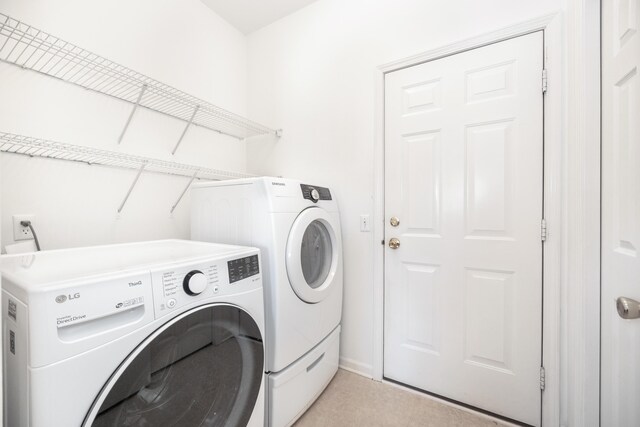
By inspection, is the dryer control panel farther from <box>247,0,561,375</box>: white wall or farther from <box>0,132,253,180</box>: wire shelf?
<box>0,132,253,180</box>: wire shelf

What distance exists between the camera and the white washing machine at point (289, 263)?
1.25 meters

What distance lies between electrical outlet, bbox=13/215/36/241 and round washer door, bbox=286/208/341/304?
1.17 meters

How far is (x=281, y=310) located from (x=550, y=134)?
1.54m

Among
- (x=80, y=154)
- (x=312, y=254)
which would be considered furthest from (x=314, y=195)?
(x=80, y=154)

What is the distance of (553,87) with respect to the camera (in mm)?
1290

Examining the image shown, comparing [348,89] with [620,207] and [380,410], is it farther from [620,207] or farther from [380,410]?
[380,410]

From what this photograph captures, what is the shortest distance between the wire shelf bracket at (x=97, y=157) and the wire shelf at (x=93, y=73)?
0.33 m

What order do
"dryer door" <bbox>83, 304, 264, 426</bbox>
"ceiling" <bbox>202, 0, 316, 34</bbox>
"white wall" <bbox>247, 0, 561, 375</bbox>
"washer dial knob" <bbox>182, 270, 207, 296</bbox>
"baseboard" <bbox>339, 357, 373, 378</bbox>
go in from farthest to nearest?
1. "ceiling" <bbox>202, 0, 316, 34</bbox>
2. "baseboard" <bbox>339, 357, 373, 378</bbox>
3. "white wall" <bbox>247, 0, 561, 375</bbox>
4. "washer dial knob" <bbox>182, 270, 207, 296</bbox>
5. "dryer door" <bbox>83, 304, 264, 426</bbox>

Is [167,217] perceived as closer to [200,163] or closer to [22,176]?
[200,163]

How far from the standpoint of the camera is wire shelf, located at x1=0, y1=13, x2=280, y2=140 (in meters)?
1.18

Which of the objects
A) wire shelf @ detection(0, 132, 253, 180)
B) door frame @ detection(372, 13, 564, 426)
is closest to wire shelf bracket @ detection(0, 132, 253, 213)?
wire shelf @ detection(0, 132, 253, 180)

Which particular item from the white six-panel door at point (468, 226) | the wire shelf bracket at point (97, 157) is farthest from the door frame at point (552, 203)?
the wire shelf bracket at point (97, 157)

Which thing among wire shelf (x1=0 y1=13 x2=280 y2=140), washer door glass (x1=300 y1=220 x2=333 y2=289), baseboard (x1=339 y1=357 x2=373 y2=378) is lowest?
baseboard (x1=339 y1=357 x2=373 y2=378)

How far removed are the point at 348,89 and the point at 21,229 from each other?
191 cm
